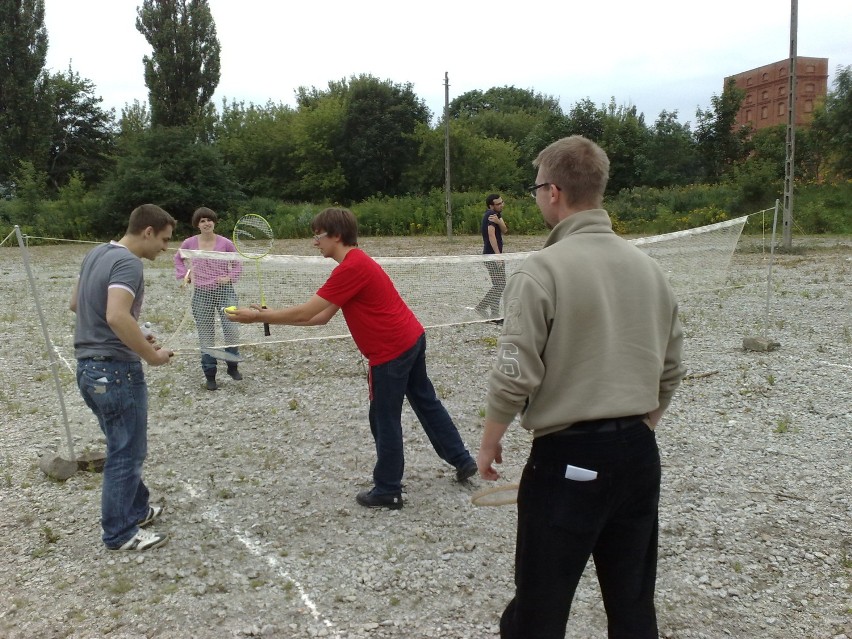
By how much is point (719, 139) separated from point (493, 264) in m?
33.6

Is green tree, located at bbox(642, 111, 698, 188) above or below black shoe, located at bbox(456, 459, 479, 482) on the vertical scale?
above

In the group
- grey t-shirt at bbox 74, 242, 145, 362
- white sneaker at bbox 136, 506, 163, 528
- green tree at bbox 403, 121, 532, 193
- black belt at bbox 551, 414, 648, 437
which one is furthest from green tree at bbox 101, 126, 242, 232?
black belt at bbox 551, 414, 648, 437

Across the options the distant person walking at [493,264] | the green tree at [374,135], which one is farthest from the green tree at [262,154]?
the distant person walking at [493,264]

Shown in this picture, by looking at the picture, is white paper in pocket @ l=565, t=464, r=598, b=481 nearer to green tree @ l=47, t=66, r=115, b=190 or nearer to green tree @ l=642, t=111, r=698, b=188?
green tree @ l=642, t=111, r=698, b=188

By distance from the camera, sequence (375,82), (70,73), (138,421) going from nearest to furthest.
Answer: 1. (138,421)
2. (375,82)
3. (70,73)

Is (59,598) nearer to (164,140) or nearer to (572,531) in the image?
(572,531)

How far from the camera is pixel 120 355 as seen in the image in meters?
3.78

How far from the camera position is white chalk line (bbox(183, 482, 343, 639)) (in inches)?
132

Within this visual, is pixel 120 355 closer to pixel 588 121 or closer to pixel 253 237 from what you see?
pixel 253 237

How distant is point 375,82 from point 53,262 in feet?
81.6

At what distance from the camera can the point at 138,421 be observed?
12.9 ft

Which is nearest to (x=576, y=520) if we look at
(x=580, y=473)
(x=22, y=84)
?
(x=580, y=473)

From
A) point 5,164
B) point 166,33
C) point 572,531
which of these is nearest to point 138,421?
point 572,531

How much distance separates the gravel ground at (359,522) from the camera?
133 inches
